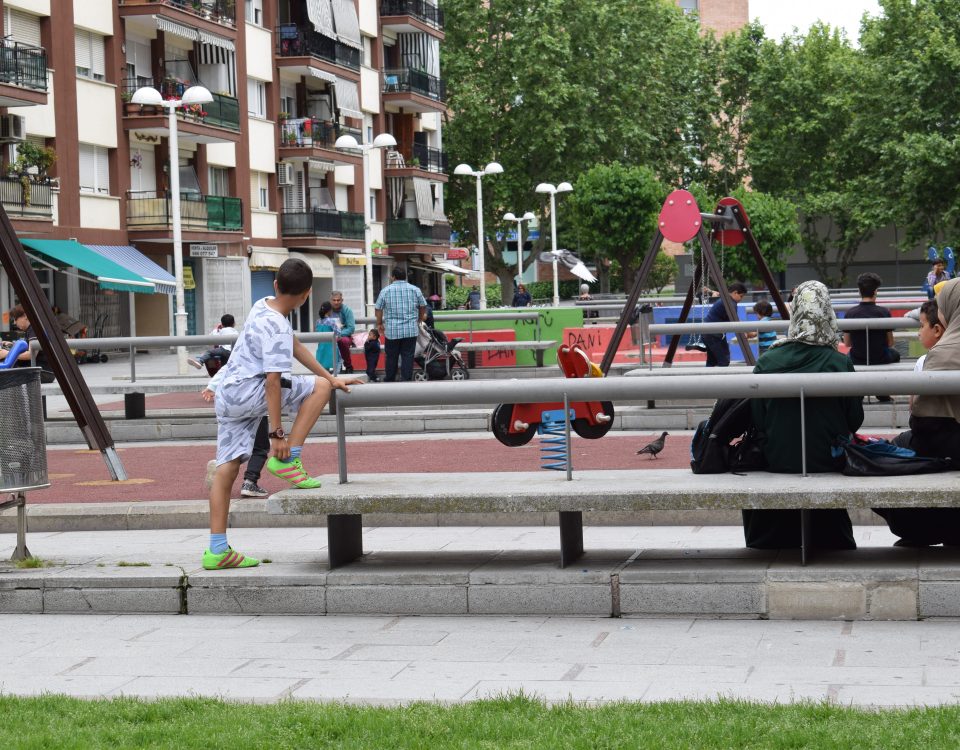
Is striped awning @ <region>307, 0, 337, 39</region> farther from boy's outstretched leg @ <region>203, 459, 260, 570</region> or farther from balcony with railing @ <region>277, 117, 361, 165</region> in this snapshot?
boy's outstretched leg @ <region>203, 459, 260, 570</region>

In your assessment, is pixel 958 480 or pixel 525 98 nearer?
pixel 958 480

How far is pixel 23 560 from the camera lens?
328 inches

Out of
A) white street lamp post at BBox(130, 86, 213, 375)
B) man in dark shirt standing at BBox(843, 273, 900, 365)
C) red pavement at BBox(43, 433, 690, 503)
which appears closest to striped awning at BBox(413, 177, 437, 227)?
white street lamp post at BBox(130, 86, 213, 375)

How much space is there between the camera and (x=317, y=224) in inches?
2194

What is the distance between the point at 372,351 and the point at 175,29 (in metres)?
25.3

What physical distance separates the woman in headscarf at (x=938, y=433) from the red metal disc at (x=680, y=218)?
37.4 ft

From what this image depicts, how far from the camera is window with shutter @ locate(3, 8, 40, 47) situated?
38.7 meters

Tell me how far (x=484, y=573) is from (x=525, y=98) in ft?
219

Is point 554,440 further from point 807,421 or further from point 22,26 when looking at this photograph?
point 22,26

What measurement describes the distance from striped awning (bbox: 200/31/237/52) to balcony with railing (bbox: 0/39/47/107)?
29.8 ft

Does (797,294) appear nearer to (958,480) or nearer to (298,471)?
(958,480)

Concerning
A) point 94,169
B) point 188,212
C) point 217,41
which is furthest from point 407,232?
point 94,169

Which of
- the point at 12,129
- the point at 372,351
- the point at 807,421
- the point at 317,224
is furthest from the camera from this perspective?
the point at 317,224

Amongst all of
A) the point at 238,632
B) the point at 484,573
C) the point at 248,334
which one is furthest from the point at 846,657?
the point at 248,334
